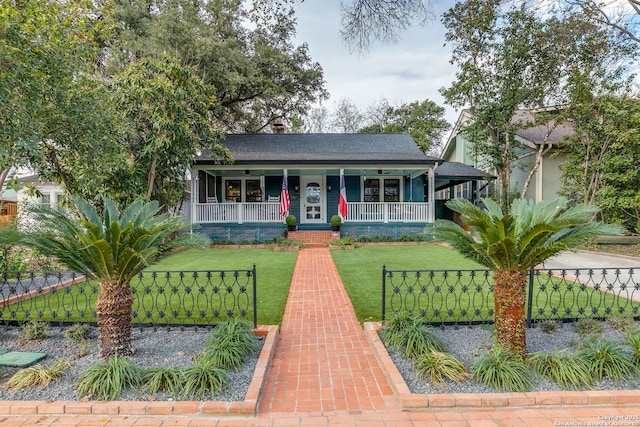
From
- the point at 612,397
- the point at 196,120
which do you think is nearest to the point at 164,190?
the point at 196,120

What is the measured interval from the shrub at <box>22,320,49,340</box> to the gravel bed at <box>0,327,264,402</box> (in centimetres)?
6

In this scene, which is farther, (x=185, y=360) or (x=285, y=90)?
(x=285, y=90)

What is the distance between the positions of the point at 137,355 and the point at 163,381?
0.89 m

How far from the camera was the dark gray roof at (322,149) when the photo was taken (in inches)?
544

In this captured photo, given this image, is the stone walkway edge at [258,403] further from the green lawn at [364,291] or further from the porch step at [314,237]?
the porch step at [314,237]

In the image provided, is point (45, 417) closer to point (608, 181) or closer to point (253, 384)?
point (253, 384)

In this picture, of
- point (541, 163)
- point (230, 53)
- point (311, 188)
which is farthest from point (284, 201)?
point (541, 163)

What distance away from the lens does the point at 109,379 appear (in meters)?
2.95

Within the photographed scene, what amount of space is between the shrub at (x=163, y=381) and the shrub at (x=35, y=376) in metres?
0.93

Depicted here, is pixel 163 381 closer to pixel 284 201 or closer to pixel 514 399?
pixel 514 399

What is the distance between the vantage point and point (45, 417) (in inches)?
108

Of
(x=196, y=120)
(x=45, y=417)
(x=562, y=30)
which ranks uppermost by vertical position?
(x=562, y=30)

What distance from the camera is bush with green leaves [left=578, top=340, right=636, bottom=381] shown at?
3107 mm

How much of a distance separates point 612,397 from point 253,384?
3316mm
